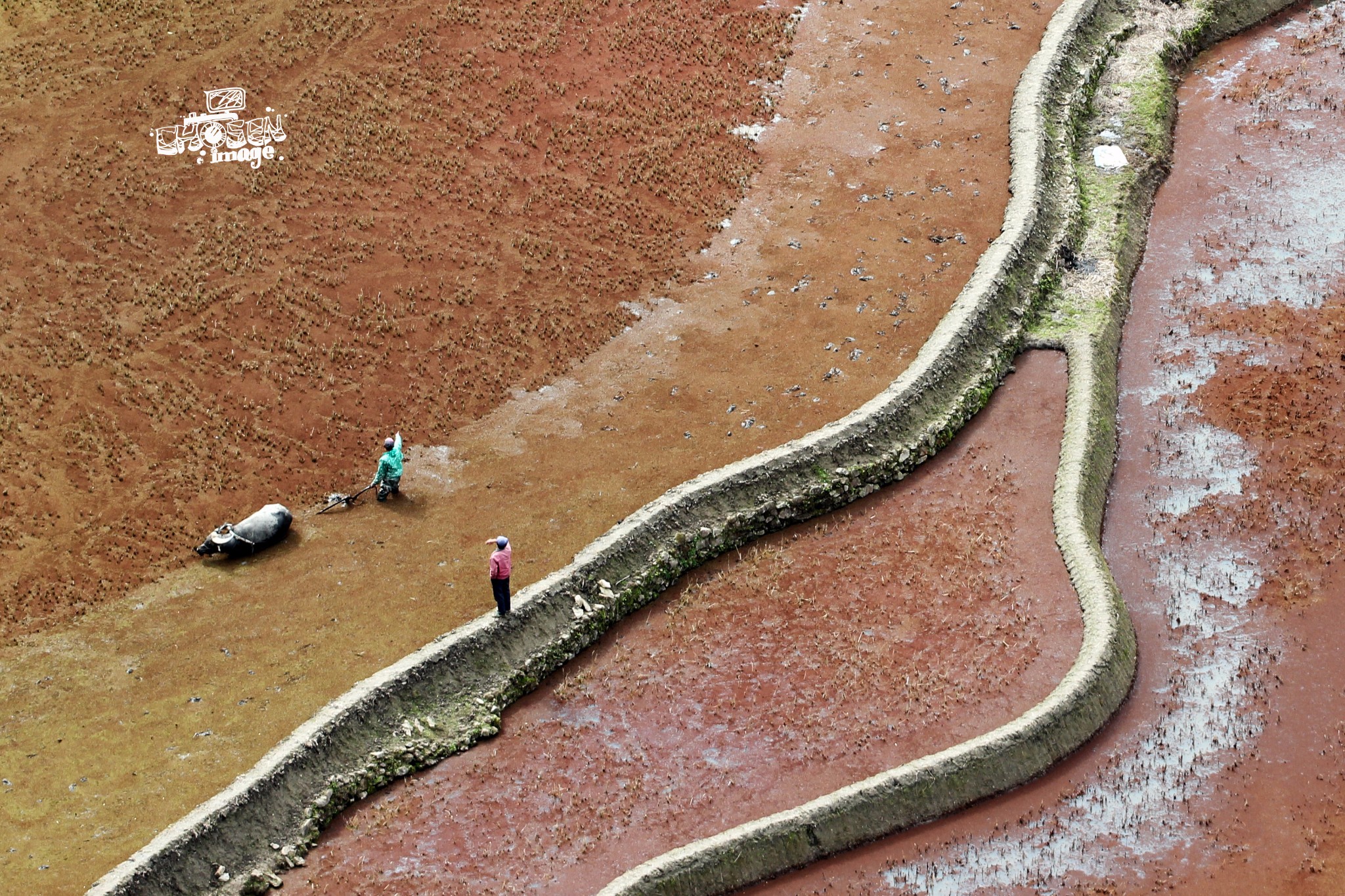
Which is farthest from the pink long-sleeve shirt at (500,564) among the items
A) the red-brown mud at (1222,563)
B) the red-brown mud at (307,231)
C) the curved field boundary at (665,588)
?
the red-brown mud at (1222,563)

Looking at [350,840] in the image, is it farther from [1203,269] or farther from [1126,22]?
[1126,22]

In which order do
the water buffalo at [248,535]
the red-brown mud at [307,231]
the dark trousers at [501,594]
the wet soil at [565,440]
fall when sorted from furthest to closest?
the red-brown mud at [307,231] < the water buffalo at [248,535] < the dark trousers at [501,594] < the wet soil at [565,440]

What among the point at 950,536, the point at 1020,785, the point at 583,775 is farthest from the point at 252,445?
the point at 1020,785

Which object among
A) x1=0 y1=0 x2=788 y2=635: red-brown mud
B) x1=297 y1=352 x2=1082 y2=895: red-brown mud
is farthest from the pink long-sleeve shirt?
x1=0 y1=0 x2=788 y2=635: red-brown mud

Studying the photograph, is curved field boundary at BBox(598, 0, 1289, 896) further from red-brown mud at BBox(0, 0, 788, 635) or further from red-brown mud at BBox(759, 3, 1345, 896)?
red-brown mud at BBox(0, 0, 788, 635)

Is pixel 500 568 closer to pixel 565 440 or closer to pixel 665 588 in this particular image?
pixel 665 588

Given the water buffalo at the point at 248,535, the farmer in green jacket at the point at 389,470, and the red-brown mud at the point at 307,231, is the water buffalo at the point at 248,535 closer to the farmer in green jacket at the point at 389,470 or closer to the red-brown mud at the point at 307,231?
the red-brown mud at the point at 307,231
